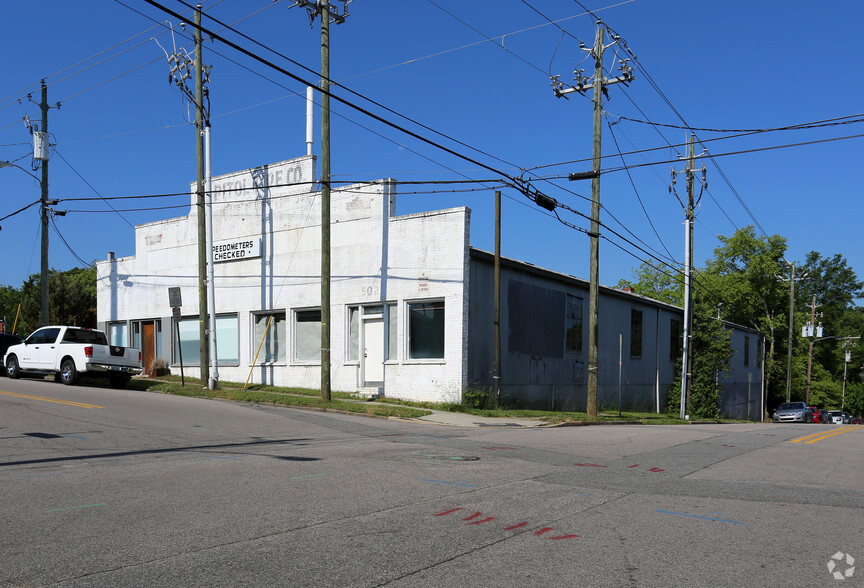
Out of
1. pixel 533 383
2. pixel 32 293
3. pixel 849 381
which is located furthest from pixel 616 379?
pixel 849 381

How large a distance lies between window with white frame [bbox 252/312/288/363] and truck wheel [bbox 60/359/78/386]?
233 inches

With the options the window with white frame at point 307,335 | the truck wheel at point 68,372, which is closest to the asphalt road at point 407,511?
the truck wheel at point 68,372

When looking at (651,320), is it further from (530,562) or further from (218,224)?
(530,562)

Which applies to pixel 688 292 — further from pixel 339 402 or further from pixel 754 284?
pixel 754 284

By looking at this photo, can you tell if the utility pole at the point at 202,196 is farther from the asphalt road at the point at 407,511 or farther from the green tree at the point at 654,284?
the green tree at the point at 654,284

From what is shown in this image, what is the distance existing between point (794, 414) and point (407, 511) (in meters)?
41.2

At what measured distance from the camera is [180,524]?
6.47 m

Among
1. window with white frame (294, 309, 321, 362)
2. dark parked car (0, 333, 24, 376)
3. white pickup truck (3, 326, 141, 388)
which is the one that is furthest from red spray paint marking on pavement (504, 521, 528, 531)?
dark parked car (0, 333, 24, 376)

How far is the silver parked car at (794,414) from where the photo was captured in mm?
42031

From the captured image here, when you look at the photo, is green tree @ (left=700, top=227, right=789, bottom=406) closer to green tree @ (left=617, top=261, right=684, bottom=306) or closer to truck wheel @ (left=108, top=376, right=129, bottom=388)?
green tree @ (left=617, top=261, right=684, bottom=306)

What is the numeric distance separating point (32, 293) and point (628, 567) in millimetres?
46098

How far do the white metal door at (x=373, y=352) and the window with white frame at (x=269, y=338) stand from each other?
3.59 meters

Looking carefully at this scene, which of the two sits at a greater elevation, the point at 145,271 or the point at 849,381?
the point at 145,271

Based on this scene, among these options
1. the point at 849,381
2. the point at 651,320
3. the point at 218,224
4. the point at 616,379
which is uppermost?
the point at 218,224
